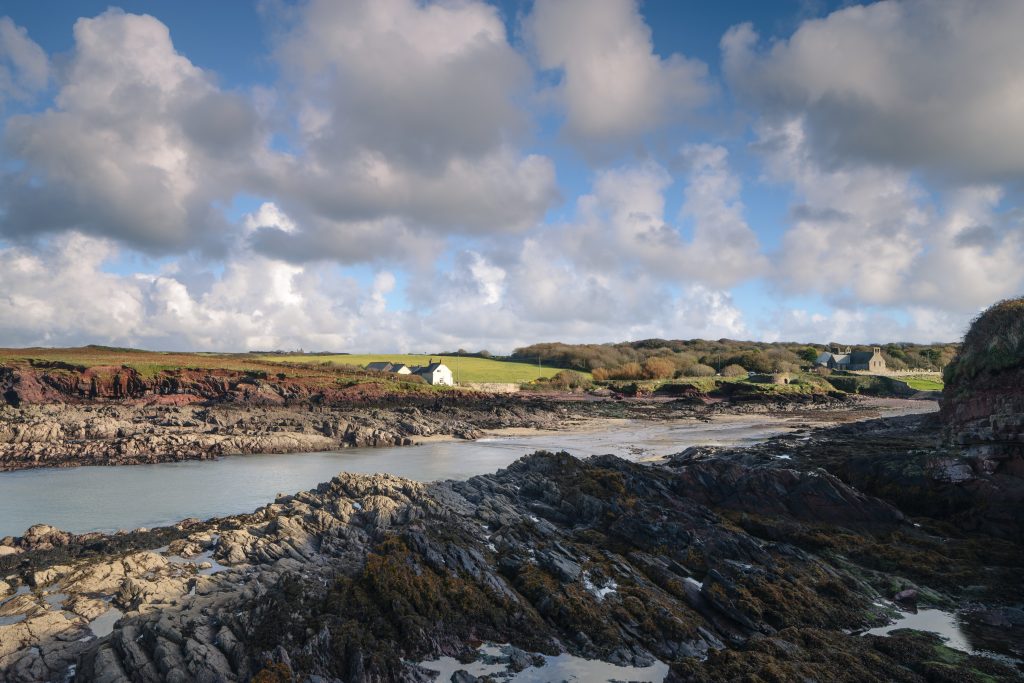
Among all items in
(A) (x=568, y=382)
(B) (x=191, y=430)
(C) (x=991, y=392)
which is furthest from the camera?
(A) (x=568, y=382)

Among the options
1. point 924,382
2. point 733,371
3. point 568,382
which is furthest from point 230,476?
point 924,382

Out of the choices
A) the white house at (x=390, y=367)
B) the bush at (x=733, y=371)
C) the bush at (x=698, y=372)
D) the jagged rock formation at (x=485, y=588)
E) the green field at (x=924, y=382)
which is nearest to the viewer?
the jagged rock formation at (x=485, y=588)

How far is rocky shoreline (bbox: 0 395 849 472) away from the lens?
3067 cm

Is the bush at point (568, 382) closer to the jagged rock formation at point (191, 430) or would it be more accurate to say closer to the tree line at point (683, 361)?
the tree line at point (683, 361)

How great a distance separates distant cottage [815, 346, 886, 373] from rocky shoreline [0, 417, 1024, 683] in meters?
96.1

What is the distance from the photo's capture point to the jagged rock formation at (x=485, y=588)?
27.3ft

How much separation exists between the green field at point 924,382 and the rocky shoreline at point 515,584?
258ft

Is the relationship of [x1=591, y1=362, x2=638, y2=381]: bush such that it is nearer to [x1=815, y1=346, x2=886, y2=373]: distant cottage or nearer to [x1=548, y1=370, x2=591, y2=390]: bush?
[x1=548, y1=370, x2=591, y2=390]: bush

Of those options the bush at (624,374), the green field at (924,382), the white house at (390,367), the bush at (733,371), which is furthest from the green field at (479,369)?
the green field at (924,382)

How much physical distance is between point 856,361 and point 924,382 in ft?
55.2

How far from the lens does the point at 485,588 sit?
10.5 metres

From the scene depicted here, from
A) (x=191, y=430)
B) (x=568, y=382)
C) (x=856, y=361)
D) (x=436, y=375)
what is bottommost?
(x=191, y=430)

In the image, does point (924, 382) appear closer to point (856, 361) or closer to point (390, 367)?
point (856, 361)

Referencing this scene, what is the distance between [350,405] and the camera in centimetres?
4972
